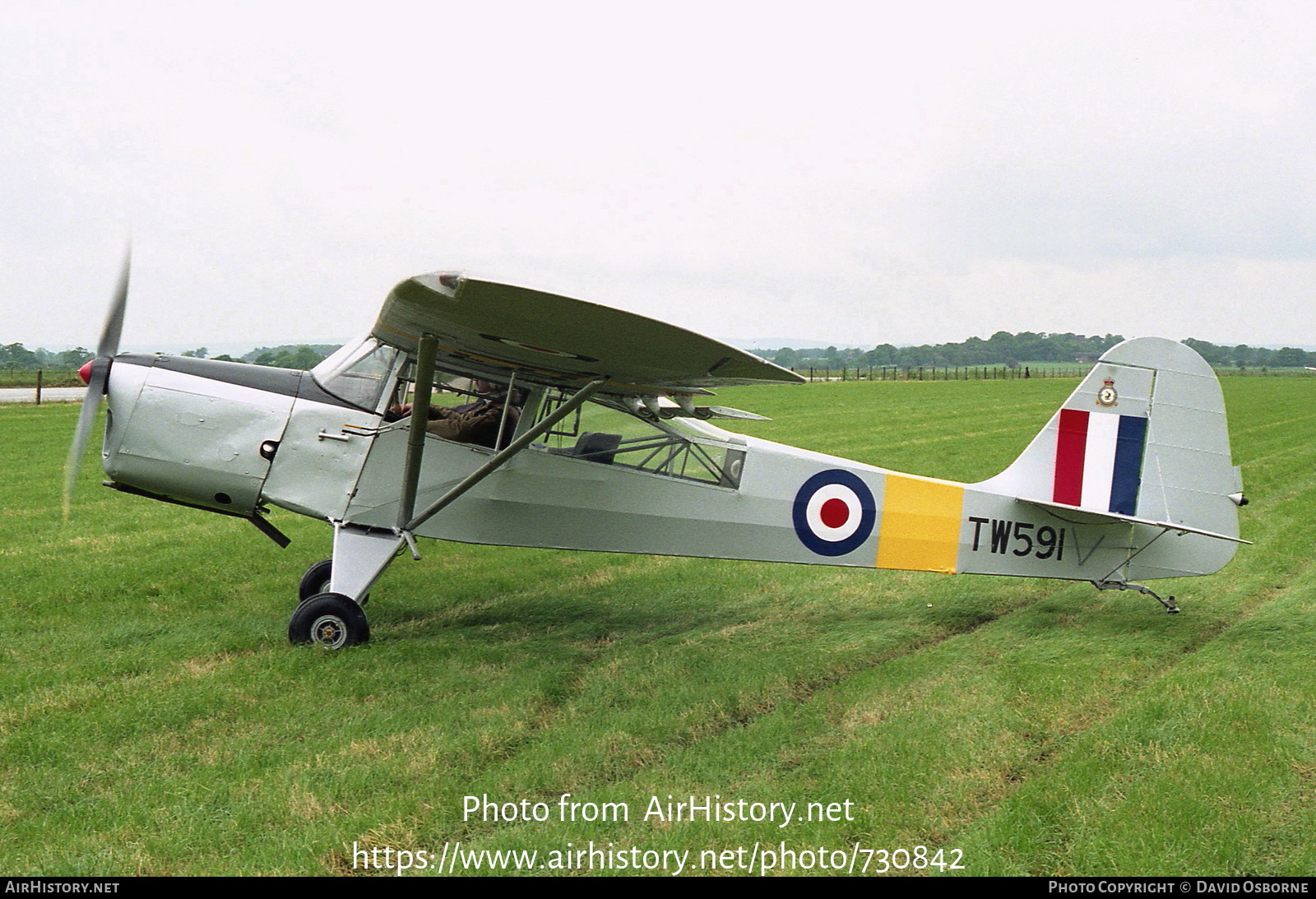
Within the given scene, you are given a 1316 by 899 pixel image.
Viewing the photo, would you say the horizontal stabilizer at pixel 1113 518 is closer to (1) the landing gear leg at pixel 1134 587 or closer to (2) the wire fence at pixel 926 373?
(1) the landing gear leg at pixel 1134 587

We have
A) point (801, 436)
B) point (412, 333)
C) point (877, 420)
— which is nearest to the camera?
point (412, 333)

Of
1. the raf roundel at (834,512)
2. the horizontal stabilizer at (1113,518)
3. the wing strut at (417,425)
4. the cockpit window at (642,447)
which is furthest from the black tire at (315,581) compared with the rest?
the horizontal stabilizer at (1113,518)

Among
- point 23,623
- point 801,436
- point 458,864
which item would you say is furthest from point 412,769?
point 801,436

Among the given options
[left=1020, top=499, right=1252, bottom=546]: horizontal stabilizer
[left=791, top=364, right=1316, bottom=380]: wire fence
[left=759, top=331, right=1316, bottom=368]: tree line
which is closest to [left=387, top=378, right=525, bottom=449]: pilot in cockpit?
[left=1020, top=499, right=1252, bottom=546]: horizontal stabilizer

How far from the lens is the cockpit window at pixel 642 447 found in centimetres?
712

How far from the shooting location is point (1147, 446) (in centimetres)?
720

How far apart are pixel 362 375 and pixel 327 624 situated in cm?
176

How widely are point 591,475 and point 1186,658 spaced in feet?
14.0

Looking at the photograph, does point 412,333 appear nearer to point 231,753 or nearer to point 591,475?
point 591,475

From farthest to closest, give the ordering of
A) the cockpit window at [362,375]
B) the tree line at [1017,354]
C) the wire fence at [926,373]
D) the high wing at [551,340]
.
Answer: the tree line at [1017,354], the wire fence at [926,373], the cockpit window at [362,375], the high wing at [551,340]

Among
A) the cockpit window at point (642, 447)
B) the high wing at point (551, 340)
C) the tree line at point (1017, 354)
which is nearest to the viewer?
the high wing at point (551, 340)

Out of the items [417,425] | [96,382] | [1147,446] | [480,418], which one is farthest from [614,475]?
[1147,446]

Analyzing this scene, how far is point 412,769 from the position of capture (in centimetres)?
466

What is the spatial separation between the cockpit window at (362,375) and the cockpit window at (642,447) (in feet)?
4.08
